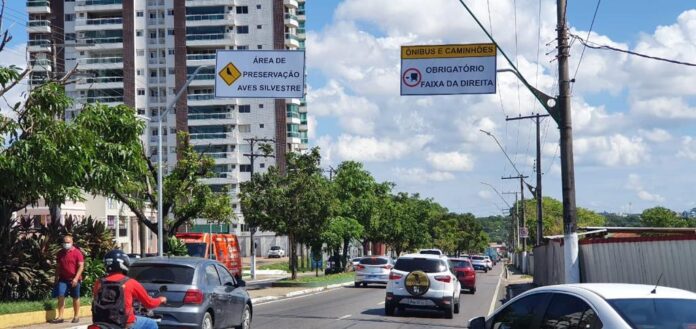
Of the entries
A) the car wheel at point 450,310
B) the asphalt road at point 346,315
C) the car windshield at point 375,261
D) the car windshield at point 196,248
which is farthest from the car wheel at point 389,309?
the car windshield at point 375,261

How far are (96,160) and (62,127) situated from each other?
2.67 meters

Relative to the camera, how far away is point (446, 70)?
18.4 m

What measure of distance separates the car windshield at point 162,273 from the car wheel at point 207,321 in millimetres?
665

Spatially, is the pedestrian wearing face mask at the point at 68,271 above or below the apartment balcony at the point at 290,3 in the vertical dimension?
below

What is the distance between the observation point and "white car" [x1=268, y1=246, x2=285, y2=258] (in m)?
100

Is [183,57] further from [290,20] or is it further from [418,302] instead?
[418,302]

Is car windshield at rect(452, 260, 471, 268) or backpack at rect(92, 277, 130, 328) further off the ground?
backpack at rect(92, 277, 130, 328)

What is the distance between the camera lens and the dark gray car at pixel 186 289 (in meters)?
13.9

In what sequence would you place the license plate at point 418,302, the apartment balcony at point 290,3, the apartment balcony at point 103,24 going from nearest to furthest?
the license plate at point 418,302, the apartment balcony at point 103,24, the apartment balcony at point 290,3

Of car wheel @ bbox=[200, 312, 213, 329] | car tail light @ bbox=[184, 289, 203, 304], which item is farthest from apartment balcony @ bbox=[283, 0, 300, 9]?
car tail light @ bbox=[184, 289, 203, 304]

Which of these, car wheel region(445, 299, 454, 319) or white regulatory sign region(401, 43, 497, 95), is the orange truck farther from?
white regulatory sign region(401, 43, 497, 95)

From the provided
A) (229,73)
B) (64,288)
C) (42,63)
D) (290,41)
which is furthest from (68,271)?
(290,41)

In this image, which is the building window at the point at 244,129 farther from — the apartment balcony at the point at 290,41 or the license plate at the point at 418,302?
the license plate at the point at 418,302

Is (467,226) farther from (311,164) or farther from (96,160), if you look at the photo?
(96,160)
